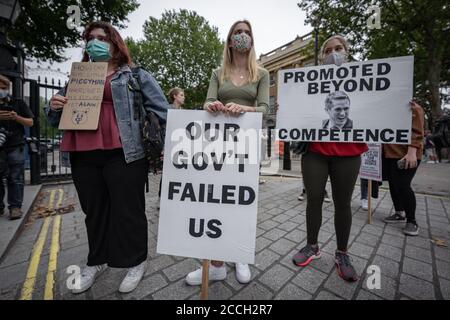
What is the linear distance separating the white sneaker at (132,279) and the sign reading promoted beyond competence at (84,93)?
1.26 m

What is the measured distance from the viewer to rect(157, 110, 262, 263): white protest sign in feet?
4.68

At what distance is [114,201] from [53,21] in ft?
39.4

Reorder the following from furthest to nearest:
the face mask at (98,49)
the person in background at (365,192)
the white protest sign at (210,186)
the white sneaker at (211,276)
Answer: the person in background at (365,192) → the white sneaker at (211,276) → the face mask at (98,49) → the white protest sign at (210,186)

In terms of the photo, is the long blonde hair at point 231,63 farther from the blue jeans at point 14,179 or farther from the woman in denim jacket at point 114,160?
the blue jeans at point 14,179

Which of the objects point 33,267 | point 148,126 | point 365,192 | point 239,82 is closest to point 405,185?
point 365,192

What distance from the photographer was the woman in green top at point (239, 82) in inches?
72.4

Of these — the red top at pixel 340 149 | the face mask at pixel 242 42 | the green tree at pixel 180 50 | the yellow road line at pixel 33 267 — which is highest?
the green tree at pixel 180 50

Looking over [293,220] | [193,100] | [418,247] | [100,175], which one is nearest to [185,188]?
[100,175]

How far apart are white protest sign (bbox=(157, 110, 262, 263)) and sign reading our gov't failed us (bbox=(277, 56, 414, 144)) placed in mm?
771

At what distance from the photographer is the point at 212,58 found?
18484 mm

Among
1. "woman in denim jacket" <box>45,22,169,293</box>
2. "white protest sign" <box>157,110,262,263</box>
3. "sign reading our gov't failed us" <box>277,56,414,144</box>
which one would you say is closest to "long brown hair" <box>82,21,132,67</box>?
"woman in denim jacket" <box>45,22,169,293</box>

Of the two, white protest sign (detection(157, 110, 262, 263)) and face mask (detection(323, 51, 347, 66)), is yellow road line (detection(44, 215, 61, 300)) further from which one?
face mask (detection(323, 51, 347, 66))

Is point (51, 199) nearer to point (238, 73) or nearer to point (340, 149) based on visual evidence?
point (238, 73)

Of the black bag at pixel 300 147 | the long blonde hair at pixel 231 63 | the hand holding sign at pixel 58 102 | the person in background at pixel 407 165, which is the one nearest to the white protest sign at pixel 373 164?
the person in background at pixel 407 165
